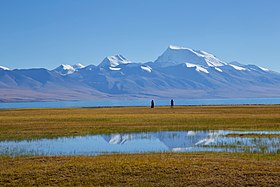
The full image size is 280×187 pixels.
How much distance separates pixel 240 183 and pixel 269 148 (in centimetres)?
1114

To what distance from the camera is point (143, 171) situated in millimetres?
20359

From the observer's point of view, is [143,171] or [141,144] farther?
[141,144]

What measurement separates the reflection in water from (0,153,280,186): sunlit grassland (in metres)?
5.38

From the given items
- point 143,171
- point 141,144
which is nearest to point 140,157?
point 143,171

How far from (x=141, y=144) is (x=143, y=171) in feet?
45.5

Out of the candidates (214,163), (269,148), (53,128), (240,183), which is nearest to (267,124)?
(269,148)

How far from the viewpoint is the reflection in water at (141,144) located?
29.6 meters

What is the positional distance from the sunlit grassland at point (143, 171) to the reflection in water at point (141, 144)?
17.7 ft

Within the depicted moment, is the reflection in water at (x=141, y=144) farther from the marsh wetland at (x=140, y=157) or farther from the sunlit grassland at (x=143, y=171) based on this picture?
the sunlit grassland at (x=143, y=171)

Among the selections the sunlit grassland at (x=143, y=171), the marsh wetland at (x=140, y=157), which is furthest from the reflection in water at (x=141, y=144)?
the sunlit grassland at (x=143, y=171)

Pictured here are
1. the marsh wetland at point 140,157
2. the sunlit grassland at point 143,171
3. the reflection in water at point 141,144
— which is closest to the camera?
the sunlit grassland at point 143,171

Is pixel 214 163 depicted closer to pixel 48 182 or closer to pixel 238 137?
pixel 48 182

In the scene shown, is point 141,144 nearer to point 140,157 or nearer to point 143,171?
point 140,157

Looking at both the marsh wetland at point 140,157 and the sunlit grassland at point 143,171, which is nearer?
the sunlit grassland at point 143,171
